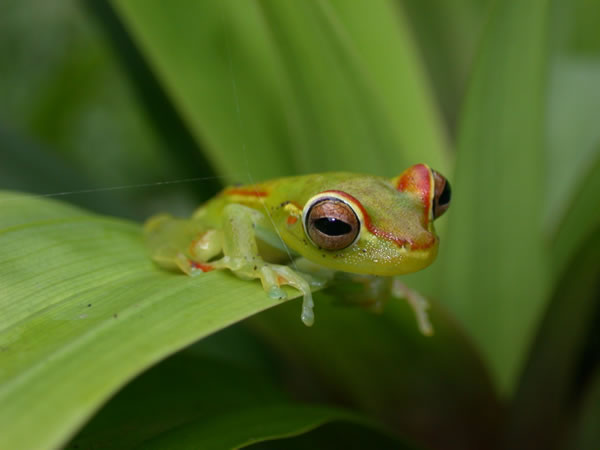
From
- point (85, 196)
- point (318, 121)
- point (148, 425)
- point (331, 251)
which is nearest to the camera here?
point (148, 425)

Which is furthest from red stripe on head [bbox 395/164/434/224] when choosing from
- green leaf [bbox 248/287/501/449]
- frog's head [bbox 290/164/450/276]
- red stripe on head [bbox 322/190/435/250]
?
green leaf [bbox 248/287/501/449]

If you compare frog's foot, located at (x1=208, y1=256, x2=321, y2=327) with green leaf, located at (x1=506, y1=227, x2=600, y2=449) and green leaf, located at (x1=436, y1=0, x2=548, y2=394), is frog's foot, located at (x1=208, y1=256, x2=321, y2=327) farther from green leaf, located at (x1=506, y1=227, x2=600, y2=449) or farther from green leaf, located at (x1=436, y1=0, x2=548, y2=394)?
green leaf, located at (x1=506, y1=227, x2=600, y2=449)

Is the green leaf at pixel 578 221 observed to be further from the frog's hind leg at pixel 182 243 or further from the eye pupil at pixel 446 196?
the frog's hind leg at pixel 182 243

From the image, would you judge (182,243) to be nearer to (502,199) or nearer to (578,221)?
(502,199)

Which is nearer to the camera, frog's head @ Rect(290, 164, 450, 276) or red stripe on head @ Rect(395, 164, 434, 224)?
frog's head @ Rect(290, 164, 450, 276)

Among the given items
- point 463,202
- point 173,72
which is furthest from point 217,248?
point 463,202

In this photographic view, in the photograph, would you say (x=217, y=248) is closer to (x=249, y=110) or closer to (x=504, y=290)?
(x=249, y=110)

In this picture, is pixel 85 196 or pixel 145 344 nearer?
pixel 145 344

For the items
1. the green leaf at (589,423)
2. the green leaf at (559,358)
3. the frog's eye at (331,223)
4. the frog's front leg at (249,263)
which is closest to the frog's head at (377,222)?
the frog's eye at (331,223)

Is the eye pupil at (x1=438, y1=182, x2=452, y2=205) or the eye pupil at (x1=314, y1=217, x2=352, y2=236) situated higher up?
the eye pupil at (x1=314, y1=217, x2=352, y2=236)
